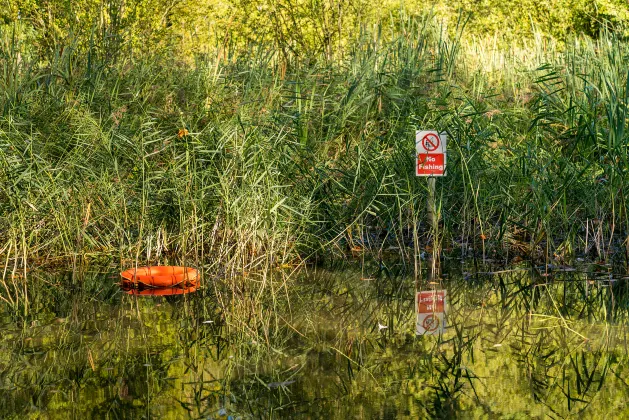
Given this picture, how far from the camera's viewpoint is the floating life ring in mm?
7876

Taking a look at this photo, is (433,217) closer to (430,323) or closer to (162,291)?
(430,323)

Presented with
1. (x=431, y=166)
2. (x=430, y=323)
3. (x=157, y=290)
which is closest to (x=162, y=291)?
(x=157, y=290)

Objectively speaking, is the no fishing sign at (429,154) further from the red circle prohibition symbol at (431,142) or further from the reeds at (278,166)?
the reeds at (278,166)

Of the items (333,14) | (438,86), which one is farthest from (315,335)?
(333,14)

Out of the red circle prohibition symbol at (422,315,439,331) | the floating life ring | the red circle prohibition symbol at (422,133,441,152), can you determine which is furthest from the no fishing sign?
the floating life ring

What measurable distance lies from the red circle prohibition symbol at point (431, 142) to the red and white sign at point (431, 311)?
1285 mm

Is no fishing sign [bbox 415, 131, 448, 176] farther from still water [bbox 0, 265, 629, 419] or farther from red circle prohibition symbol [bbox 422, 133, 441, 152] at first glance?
still water [bbox 0, 265, 629, 419]

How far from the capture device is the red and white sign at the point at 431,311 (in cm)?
649

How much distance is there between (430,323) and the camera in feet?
21.8

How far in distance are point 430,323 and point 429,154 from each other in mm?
2070

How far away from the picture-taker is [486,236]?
29.8 feet

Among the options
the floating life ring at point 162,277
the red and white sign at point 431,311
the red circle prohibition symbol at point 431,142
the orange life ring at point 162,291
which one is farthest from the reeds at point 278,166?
the red and white sign at point 431,311

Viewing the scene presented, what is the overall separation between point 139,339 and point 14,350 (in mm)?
744

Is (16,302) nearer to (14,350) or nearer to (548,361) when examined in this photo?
(14,350)
